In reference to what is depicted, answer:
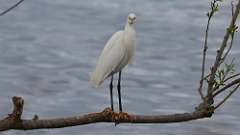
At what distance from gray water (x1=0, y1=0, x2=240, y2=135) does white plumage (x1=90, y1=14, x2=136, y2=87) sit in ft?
6.23

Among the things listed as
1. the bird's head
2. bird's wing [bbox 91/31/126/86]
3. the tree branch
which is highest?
the bird's head

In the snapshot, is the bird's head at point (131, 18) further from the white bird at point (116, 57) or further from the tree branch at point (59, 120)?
the tree branch at point (59, 120)

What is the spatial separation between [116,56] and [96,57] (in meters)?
3.19

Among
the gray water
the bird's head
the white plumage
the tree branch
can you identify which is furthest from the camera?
the gray water

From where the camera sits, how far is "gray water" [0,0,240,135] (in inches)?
216

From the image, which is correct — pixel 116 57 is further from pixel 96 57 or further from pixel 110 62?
pixel 96 57

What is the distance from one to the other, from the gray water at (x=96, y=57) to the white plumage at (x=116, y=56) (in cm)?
190

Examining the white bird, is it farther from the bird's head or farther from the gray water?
the gray water

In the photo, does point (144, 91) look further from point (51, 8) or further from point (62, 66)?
point (51, 8)

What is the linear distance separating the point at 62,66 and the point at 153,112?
1199 mm

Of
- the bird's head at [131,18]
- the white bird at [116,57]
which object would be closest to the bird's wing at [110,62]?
the white bird at [116,57]

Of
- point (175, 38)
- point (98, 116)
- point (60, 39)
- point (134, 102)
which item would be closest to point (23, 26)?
point (60, 39)

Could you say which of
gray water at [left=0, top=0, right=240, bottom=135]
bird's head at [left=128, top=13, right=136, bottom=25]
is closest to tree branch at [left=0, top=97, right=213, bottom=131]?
bird's head at [left=128, top=13, right=136, bottom=25]

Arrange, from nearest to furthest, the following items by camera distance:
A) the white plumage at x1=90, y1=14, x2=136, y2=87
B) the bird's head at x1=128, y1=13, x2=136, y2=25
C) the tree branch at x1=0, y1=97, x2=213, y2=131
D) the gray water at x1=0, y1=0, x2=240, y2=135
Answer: the tree branch at x1=0, y1=97, x2=213, y2=131
the bird's head at x1=128, y1=13, x2=136, y2=25
the white plumage at x1=90, y1=14, x2=136, y2=87
the gray water at x1=0, y1=0, x2=240, y2=135
